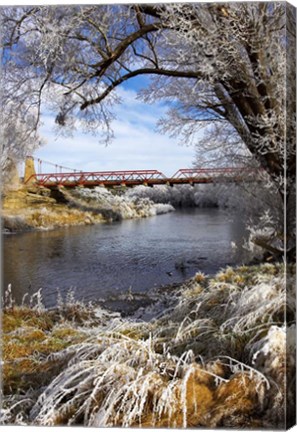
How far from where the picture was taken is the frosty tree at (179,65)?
3023mm

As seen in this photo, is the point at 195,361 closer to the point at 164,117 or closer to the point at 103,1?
the point at 164,117

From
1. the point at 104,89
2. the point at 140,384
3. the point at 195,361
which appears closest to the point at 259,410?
the point at 195,361

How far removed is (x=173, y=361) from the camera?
306 cm

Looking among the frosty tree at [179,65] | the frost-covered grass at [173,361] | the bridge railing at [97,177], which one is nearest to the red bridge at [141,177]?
the bridge railing at [97,177]

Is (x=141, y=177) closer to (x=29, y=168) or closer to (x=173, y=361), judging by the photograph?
(x=29, y=168)

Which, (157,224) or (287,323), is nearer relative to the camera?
(287,323)

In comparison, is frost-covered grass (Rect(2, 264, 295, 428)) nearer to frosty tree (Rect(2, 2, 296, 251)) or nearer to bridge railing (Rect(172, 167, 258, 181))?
bridge railing (Rect(172, 167, 258, 181))

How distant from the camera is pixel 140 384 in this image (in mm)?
3006

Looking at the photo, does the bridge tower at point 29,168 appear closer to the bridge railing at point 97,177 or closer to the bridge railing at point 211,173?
the bridge railing at point 97,177

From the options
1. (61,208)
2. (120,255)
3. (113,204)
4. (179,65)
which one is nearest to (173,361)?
(120,255)

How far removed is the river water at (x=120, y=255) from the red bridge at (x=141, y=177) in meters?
0.18

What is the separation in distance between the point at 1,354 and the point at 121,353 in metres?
0.70

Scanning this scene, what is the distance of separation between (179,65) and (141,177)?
0.63 meters

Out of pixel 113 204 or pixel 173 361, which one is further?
pixel 113 204
